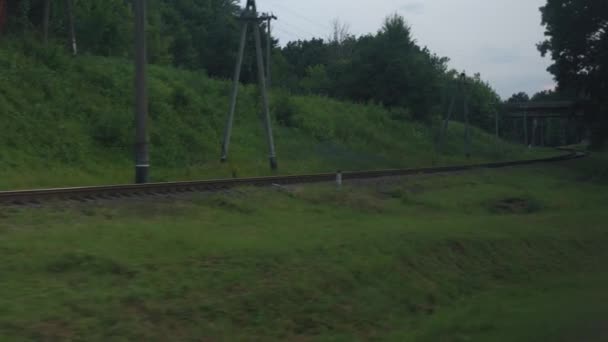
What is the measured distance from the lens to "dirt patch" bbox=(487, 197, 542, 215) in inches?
946

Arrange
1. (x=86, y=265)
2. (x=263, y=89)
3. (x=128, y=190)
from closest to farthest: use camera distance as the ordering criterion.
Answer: (x=86, y=265), (x=128, y=190), (x=263, y=89)

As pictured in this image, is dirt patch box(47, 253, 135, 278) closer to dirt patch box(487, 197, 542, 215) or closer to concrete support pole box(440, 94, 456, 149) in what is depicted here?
dirt patch box(487, 197, 542, 215)

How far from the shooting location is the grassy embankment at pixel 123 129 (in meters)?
26.2

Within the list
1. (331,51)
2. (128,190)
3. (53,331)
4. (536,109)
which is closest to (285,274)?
(53,331)

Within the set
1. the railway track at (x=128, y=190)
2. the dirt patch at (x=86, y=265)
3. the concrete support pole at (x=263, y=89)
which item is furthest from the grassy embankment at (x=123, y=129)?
the dirt patch at (x=86, y=265)

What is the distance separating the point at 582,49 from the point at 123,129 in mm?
30532

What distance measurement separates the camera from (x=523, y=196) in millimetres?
27266

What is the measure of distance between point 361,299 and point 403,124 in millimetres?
56360

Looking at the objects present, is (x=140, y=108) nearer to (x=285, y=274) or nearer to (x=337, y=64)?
(x=285, y=274)

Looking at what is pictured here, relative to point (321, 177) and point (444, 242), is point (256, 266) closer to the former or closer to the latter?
point (444, 242)

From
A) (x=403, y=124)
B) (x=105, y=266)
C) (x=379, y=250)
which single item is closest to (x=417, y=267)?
(x=379, y=250)

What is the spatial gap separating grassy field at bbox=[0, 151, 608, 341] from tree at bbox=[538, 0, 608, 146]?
98.2 feet

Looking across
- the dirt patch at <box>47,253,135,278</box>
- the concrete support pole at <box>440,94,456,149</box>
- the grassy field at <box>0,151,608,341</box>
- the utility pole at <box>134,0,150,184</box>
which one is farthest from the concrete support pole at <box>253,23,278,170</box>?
the concrete support pole at <box>440,94,456,149</box>

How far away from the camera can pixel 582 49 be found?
4644cm
